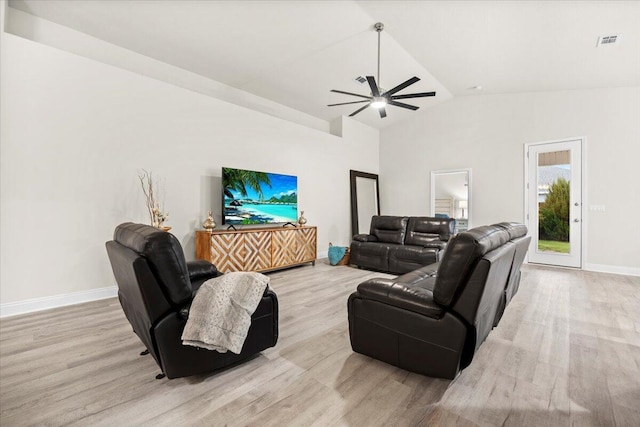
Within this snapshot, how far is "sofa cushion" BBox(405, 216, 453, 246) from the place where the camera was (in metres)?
5.14

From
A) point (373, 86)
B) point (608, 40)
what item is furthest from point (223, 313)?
point (608, 40)

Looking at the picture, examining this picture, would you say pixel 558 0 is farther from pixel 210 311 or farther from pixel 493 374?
pixel 210 311

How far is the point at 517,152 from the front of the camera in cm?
608

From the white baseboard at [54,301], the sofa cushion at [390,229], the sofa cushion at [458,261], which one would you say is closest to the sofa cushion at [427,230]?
the sofa cushion at [390,229]

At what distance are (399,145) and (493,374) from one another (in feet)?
21.7

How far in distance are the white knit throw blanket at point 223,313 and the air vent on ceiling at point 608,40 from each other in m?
5.29

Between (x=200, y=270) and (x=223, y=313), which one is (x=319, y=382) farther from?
(x=200, y=270)

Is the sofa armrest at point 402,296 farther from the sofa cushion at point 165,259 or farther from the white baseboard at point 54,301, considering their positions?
the white baseboard at point 54,301

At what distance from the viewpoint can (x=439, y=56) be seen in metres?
4.82

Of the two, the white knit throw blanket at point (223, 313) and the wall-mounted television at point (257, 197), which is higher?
the wall-mounted television at point (257, 197)

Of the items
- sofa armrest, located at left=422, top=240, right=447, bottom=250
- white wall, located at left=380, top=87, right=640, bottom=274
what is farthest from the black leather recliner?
white wall, located at left=380, top=87, right=640, bottom=274

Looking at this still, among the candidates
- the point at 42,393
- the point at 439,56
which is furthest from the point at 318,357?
the point at 439,56

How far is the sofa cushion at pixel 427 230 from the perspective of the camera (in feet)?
16.9

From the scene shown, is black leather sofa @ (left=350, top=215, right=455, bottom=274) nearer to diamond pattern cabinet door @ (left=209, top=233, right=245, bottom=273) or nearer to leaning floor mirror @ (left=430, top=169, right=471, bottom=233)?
leaning floor mirror @ (left=430, top=169, right=471, bottom=233)
